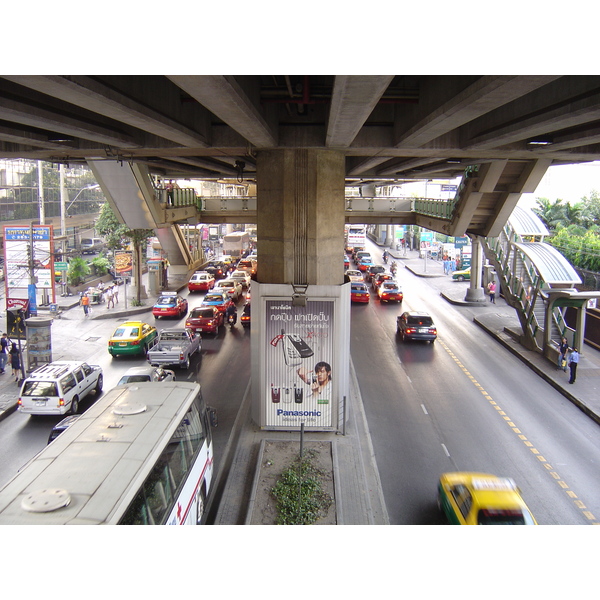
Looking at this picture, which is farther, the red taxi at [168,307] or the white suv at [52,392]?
the red taxi at [168,307]

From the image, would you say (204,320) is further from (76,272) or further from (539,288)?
(76,272)

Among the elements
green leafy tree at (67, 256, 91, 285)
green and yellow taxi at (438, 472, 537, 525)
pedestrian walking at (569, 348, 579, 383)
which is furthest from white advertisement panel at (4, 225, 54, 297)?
pedestrian walking at (569, 348, 579, 383)

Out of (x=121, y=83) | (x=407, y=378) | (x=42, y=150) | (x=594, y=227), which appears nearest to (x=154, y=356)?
(x=42, y=150)

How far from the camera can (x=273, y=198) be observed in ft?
44.3

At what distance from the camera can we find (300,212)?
13.4 m

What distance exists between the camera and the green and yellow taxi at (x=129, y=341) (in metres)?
21.3

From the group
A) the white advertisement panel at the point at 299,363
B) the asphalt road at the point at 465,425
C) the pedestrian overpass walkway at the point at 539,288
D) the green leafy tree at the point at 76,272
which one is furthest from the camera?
the green leafy tree at the point at 76,272

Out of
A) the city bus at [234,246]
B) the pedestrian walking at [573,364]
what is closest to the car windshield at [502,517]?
the pedestrian walking at [573,364]

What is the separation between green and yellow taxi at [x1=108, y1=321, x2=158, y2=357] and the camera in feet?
70.0

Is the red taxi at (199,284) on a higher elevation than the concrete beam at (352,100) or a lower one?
lower

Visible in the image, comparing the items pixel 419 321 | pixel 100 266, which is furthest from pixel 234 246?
pixel 419 321

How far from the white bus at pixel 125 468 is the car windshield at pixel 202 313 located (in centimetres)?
1509

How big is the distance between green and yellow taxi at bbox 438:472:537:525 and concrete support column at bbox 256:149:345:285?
6.11 m

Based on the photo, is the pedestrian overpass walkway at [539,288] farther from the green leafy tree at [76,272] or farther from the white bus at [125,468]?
the green leafy tree at [76,272]
